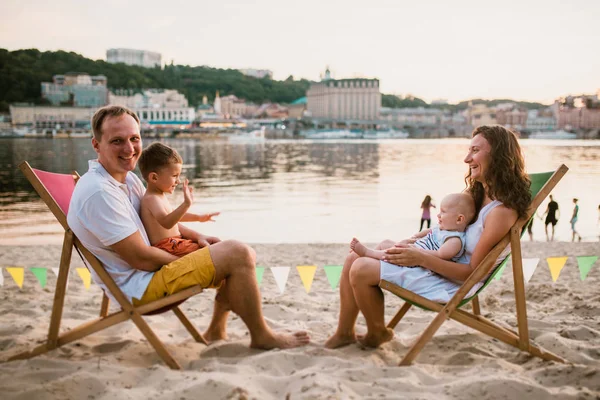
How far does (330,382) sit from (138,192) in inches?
51.0

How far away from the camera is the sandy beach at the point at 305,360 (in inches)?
87.1

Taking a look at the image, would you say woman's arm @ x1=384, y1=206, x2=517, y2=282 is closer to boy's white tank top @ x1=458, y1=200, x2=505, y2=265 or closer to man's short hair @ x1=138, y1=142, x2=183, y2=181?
boy's white tank top @ x1=458, y1=200, x2=505, y2=265

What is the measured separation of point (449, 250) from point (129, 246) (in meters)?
1.43

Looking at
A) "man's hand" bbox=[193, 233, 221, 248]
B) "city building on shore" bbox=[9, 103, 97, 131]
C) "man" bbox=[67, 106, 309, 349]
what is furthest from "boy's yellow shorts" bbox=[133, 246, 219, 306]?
"city building on shore" bbox=[9, 103, 97, 131]

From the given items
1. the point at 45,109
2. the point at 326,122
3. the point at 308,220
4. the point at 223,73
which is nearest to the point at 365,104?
the point at 326,122

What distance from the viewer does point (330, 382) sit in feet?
7.35

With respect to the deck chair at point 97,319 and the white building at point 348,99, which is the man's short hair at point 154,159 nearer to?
the deck chair at point 97,319

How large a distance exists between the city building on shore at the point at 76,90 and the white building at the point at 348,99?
49.7 meters

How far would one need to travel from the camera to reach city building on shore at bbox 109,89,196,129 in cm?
11588

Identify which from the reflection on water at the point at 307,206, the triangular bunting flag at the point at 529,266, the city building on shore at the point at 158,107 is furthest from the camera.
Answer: the city building on shore at the point at 158,107

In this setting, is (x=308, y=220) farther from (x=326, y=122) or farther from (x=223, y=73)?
(x=223, y=73)

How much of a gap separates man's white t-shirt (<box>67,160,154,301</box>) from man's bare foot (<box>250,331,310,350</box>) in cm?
61

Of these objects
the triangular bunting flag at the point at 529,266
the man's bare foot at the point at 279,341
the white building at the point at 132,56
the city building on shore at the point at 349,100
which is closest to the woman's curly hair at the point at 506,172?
the triangular bunting flag at the point at 529,266

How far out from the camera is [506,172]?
2.53 m
